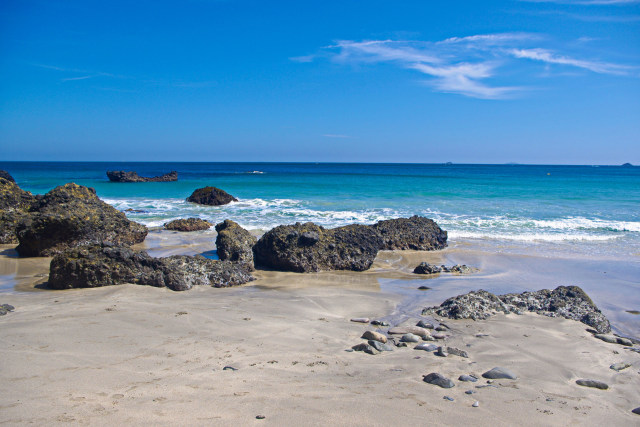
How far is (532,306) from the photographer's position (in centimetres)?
652

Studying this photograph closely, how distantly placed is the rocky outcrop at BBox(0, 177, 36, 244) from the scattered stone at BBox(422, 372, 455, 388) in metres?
10.8

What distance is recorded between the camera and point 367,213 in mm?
19641

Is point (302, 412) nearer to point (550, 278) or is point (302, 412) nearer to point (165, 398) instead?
point (165, 398)

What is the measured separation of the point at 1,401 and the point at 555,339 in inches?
224

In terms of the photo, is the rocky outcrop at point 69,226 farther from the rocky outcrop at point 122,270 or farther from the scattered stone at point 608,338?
the scattered stone at point 608,338

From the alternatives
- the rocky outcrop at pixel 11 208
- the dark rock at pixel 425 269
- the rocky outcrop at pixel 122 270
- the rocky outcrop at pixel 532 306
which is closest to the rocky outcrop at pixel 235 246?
the rocky outcrop at pixel 122 270

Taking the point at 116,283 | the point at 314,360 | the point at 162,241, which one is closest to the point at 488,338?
the point at 314,360

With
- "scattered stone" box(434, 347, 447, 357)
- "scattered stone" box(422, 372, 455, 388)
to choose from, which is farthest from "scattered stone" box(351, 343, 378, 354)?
"scattered stone" box(422, 372, 455, 388)

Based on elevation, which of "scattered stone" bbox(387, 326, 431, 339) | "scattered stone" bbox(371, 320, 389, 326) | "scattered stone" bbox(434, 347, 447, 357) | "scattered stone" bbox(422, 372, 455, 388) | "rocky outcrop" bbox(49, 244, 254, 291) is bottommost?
"scattered stone" bbox(371, 320, 389, 326)

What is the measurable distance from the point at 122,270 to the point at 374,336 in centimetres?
435

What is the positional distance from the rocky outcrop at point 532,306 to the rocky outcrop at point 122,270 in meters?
3.79

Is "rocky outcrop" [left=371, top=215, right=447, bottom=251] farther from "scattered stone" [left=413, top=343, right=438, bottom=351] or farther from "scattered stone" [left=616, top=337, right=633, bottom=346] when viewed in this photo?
"scattered stone" [left=413, top=343, right=438, bottom=351]

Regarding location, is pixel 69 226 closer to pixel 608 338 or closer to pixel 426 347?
pixel 426 347

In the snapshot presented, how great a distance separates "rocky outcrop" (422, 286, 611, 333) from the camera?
607 cm
